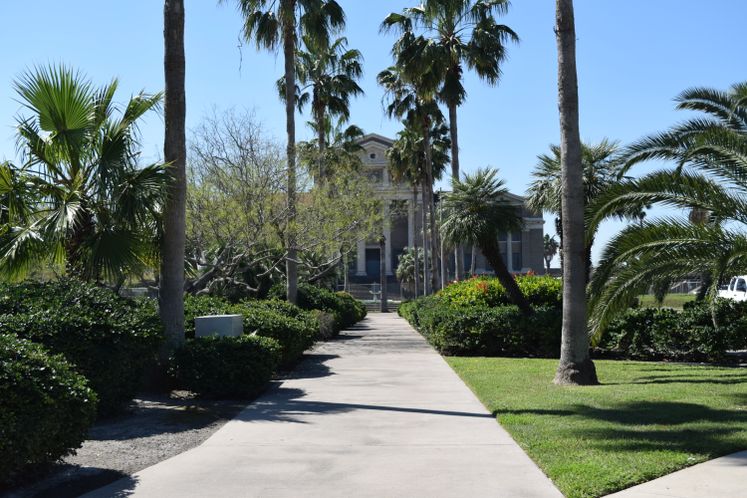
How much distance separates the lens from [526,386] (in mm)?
12891

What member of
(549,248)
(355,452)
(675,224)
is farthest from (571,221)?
(549,248)

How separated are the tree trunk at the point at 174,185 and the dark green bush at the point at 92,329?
1508 mm

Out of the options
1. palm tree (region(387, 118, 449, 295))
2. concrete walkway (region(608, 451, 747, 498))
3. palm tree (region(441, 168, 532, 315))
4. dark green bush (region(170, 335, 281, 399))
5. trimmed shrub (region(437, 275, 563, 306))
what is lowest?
concrete walkway (region(608, 451, 747, 498))

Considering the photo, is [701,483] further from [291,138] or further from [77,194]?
[291,138]

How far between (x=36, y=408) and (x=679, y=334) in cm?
1470

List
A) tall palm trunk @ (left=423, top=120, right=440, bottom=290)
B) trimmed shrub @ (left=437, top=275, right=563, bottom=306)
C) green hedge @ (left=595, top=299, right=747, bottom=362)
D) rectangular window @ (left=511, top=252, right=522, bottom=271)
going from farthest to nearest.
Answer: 1. rectangular window @ (left=511, top=252, right=522, bottom=271)
2. tall palm trunk @ (left=423, top=120, right=440, bottom=290)
3. trimmed shrub @ (left=437, top=275, right=563, bottom=306)
4. green hedge @ (left=595, top=299, right=747, bottom=362)

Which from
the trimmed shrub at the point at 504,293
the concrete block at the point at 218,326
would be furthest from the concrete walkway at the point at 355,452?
the trimmed shrub at the point at 504,293

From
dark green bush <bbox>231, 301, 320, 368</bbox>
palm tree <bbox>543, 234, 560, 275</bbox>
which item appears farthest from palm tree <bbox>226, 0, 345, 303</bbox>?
palm tree <bbox>543, 234, 560, 275</bbox>

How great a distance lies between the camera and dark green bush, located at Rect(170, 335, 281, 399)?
37.9 feet

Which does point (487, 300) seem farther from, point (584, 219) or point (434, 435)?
point (434, 435)

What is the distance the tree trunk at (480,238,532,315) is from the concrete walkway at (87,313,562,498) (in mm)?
7129

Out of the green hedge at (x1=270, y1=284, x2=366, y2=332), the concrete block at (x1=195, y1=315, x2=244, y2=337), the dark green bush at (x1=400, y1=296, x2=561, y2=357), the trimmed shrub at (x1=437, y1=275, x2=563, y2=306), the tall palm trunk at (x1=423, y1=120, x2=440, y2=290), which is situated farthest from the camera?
the tall palm trunk at (x1=423, y1=120, x2=440, y2=290)

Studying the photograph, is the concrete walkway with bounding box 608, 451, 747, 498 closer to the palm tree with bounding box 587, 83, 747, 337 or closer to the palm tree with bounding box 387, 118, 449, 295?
the palm tree with bounding box 587, 83, 747, 337

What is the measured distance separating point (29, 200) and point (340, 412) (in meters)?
5.59
